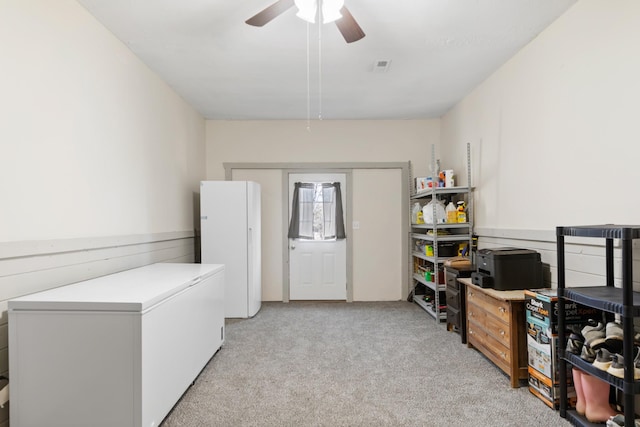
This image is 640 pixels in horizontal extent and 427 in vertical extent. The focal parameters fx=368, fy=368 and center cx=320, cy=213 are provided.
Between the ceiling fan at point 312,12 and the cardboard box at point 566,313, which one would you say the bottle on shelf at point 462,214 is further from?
the ceiling fan at point 312,12

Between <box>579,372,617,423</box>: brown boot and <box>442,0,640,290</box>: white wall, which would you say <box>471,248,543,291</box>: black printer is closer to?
<box>442,0,640,290</box>: white wall

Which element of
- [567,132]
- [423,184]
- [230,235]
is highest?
[567,132]

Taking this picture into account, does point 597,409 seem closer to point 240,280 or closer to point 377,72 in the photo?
point 377,72

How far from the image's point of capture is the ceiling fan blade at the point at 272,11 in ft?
6.52

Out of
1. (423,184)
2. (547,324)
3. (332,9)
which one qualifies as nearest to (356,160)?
(423,184)

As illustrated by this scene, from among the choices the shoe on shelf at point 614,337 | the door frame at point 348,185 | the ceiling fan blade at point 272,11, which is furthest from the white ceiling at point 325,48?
the shoe on shelf at point 614,337

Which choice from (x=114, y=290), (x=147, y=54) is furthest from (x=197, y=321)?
(x=147, y=54)

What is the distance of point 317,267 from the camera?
5.21 metres

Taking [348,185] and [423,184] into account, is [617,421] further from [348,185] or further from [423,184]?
[348,185]

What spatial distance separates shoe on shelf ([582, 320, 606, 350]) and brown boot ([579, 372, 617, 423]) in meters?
0.18

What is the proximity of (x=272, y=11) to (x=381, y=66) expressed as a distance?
1604 millimetres

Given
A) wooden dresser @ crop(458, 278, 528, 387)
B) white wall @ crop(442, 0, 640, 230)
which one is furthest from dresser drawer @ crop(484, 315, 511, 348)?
white wall @ crop(442, 0, 640, 230)

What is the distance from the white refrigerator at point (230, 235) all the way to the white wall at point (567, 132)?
2.65 meters

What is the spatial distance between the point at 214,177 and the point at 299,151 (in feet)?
4.10
